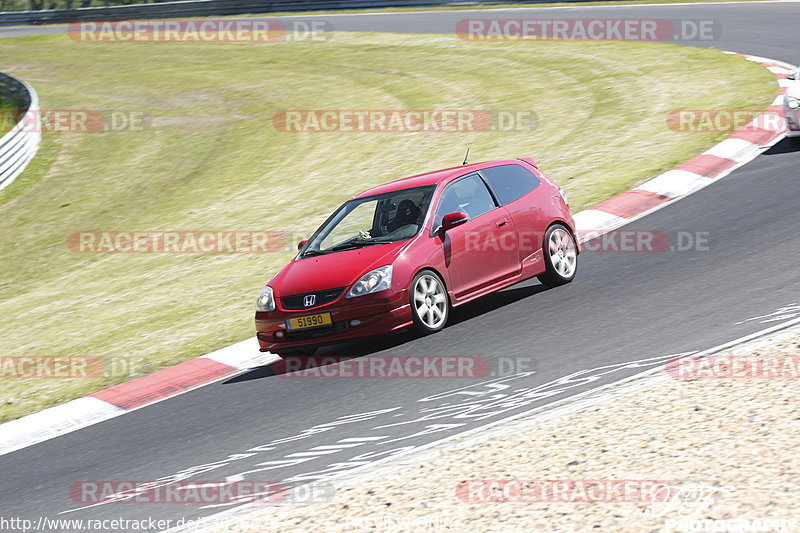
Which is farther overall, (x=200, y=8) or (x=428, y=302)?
(x=200, y=8)

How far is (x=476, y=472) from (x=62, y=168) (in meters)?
16.6

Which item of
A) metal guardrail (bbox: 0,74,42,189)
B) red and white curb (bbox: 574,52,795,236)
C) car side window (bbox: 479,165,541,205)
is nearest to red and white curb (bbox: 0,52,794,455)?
red and white curb (bbox: 574,52,795,236)

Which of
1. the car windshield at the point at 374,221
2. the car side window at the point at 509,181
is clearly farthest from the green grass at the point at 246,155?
the car side window at the point at 509,181

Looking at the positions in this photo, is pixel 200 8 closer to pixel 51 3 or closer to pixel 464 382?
pixel 51 3

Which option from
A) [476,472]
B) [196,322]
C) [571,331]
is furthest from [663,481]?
[196,322]

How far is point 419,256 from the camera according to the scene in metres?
9.06

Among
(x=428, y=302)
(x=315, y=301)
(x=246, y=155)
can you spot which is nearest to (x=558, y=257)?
(x=428, y=302)

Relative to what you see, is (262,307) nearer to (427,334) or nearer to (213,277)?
(427,334)

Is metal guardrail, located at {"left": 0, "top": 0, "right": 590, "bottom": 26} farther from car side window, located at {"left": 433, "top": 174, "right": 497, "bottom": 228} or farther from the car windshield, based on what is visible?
the car windshield

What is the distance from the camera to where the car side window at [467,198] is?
9.70 metres

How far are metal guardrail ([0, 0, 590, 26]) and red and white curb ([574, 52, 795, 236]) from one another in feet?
69.1

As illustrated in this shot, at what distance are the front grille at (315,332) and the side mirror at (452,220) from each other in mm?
1372

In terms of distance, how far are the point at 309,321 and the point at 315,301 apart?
188mm

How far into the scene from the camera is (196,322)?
37.2 ft
